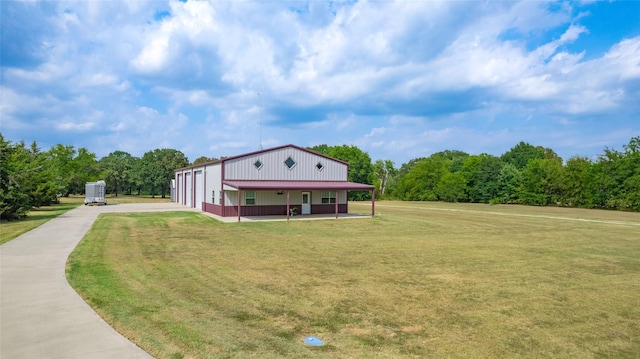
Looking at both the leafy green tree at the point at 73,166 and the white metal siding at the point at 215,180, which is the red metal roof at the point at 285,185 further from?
the leafy green tree at the point at 73,166

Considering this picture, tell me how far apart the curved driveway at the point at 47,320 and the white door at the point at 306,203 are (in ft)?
65.0

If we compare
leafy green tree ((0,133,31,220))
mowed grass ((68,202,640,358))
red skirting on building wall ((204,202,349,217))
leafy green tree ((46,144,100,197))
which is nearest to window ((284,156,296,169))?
red skirting on building wall ((204,202,349,217))

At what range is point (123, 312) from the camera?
6.85m

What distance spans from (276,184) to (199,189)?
10.9 m

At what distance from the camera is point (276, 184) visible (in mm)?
28531

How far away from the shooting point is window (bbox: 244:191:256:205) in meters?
28.2

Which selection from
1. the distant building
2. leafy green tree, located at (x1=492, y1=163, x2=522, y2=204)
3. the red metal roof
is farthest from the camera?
leafy green tree, located at (x1=492, y1=163, x2=522, y2=204)

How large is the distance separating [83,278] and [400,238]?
42.8 feet

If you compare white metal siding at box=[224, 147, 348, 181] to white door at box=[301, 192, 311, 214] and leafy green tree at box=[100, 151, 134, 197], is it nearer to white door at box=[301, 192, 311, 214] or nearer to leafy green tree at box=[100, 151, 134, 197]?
white door at box=[301, 192, 311, 214]

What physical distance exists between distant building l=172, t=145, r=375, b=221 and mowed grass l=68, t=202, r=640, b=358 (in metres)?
11.4

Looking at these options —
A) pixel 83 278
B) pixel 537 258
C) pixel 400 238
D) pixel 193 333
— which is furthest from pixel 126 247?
pixel 537 258

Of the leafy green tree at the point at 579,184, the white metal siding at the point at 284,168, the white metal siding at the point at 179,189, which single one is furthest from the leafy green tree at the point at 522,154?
the white metal siding at the point at 179,189

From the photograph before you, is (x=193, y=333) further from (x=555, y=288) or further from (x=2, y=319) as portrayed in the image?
(x=555, y=288)

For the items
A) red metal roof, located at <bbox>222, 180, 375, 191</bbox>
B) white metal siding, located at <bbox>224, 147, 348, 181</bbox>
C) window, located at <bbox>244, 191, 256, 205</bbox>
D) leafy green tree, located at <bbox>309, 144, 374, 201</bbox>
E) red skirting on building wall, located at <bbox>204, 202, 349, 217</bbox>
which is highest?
leafy green tree, located at <bbox>309, 144, 374, 201</bbox>
